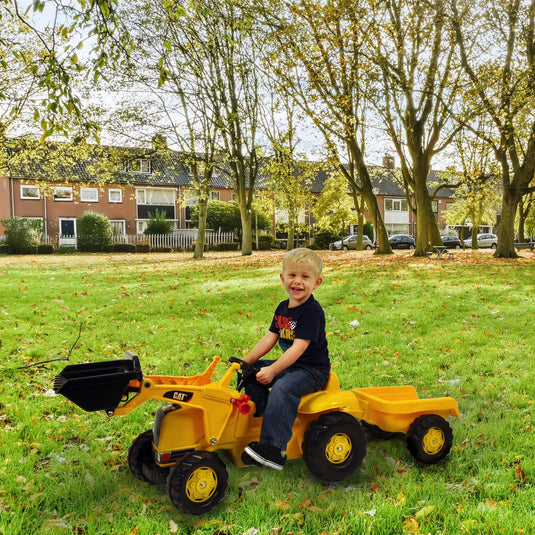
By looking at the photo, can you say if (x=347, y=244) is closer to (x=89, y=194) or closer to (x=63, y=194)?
(x=89, y=194)

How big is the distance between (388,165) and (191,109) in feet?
145

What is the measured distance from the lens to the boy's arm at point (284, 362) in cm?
321

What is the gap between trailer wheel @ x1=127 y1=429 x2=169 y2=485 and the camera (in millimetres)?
3232

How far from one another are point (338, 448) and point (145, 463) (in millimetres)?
1399

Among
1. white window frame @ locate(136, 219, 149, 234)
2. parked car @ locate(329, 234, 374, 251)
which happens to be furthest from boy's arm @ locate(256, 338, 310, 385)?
white window frame @ locate(136, 219, 149, 234)

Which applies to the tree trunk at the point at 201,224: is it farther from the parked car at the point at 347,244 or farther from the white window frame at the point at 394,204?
the white window frame at the point at 394,204

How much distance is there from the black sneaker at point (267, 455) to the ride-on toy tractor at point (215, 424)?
0.20 meters

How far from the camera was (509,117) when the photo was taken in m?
18.3

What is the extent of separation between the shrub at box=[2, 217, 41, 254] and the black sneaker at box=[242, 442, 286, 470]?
3568 centimetres

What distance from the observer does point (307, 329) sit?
3348mm

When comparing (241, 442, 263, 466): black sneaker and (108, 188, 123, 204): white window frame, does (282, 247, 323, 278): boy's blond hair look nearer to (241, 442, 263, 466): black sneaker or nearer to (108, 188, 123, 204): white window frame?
(241, 442, 263, 466): black sneaker

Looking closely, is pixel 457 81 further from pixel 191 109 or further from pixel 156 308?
pixel 156 308

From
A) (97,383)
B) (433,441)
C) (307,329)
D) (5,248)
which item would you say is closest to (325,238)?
(5,248)

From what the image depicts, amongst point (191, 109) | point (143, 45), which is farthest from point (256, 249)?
point (143, 45)
